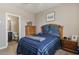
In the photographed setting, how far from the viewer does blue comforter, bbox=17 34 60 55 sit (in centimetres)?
178

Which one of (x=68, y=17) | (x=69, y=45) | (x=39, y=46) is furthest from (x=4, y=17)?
→ (x=69, y=45)

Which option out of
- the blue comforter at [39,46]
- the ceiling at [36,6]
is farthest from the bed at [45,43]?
the ceiling at [36,6]

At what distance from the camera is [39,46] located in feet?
5.77

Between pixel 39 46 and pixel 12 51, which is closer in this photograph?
pixel 39 46

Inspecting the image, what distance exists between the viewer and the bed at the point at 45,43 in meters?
1.78

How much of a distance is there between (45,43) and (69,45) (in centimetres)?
42

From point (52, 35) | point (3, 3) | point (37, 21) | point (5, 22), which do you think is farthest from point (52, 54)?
point (3, 3)

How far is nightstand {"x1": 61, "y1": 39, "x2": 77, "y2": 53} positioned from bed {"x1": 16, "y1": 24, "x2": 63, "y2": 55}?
0.25 ft

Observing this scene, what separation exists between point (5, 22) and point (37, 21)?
579mm

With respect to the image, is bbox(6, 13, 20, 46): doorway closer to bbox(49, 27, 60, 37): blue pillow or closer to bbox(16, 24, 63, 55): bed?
bbox(16, 24, 63, 55): bed

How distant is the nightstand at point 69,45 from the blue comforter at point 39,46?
9 centimetres

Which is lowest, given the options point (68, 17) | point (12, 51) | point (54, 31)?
point (12, 51)

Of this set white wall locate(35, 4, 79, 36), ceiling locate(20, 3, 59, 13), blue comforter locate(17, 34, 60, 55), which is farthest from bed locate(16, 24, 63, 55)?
ceiling locate(20, 3, 59, 13)

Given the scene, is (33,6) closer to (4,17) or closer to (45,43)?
(4,17)
